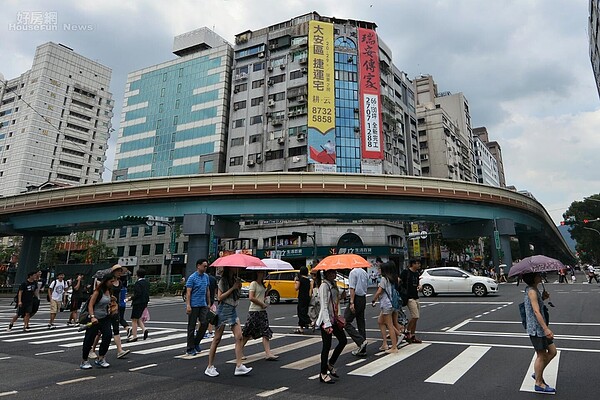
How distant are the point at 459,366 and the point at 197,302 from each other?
551 cm

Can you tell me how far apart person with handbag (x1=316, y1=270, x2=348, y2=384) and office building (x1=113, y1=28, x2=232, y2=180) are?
50570 millimetres

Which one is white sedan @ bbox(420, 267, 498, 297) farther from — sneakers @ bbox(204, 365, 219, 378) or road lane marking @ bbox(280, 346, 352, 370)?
sneakers @ bbox(204, 365, 219, 378)

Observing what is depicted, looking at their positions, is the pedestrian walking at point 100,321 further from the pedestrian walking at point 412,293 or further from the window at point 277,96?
the window at point 277,96

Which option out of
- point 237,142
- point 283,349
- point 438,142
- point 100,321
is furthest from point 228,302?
point 438,142

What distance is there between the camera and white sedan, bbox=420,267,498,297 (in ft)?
67.1

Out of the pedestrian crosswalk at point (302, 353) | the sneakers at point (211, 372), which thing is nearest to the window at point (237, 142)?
the pedestrian crosswalk at point (302, 353)

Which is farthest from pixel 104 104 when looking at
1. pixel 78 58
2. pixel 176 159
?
pixel 176 159

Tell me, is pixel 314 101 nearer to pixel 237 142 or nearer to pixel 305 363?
pixel 237 142

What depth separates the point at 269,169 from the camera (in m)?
51.3

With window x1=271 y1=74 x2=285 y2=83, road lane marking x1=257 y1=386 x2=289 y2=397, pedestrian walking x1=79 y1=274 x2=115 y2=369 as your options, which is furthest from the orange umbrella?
window x1=271 y1=74 x2=285 y2=83

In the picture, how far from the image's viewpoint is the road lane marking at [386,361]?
636cm

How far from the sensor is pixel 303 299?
11.1 meters

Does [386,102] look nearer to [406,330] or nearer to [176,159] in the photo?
[176,159]

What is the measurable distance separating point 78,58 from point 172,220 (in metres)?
79.7
